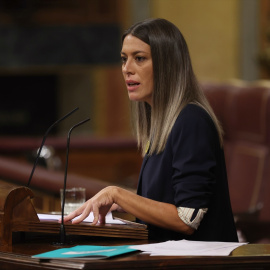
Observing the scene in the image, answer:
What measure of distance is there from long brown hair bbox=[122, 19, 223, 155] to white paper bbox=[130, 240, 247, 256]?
33 cm

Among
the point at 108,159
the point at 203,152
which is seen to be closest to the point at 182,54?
the point at 203,152

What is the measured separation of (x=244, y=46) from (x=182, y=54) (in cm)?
636

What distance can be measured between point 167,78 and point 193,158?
0.26m

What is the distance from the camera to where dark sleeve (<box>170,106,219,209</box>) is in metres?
1.80

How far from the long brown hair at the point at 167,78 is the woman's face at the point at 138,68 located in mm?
20

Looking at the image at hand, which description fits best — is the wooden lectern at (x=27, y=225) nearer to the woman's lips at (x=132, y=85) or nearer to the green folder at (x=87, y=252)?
the green folder at (x=87, y=252)

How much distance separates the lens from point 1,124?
8.62m

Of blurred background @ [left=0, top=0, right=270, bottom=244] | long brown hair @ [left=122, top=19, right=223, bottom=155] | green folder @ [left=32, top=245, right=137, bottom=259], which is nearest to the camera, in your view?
green folder @ [left=32, top=245, right=137, bottom=259]

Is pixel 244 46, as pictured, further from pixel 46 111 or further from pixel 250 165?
pixel 250 165

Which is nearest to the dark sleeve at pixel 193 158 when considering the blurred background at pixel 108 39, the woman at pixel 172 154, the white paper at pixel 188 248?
the woman at pixel 172 154

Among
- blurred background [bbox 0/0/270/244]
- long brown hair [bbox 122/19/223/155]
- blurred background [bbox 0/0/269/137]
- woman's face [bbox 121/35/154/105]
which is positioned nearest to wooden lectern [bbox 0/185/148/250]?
long brown hair [bbox 122/19/223/155]

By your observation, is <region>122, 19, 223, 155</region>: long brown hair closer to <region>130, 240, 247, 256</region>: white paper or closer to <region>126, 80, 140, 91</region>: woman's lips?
<region>126, 80, 140, 91</region>: woman's lips

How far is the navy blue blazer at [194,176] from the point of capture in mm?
1805

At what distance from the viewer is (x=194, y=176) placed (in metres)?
1.80
